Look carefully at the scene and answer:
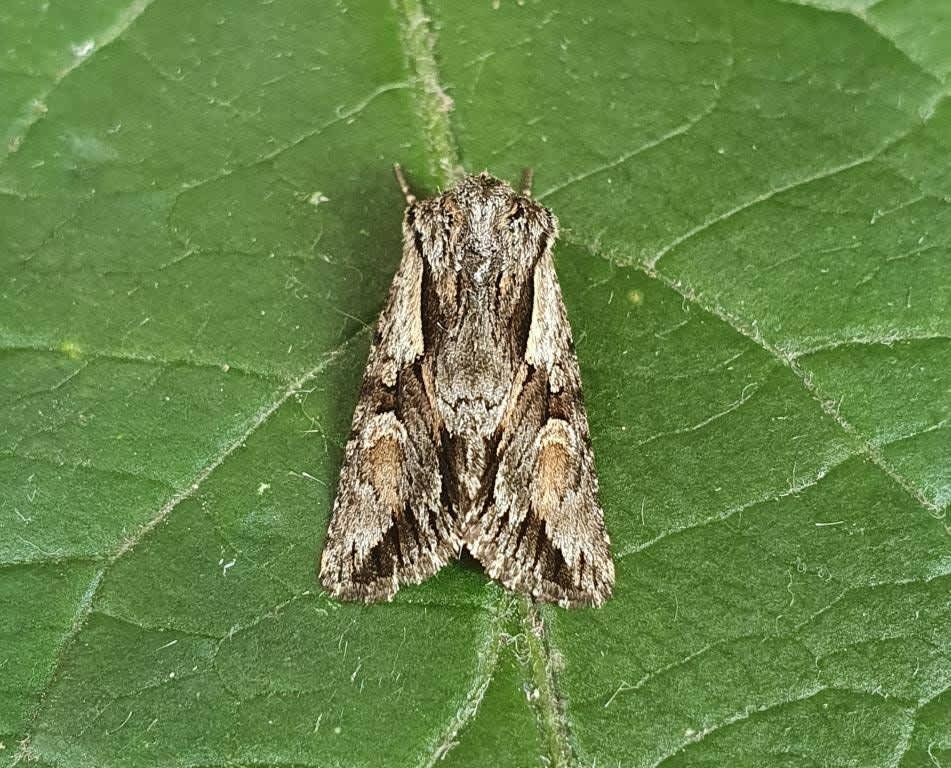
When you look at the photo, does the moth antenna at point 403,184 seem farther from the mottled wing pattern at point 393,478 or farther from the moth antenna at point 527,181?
the moth antenna at point 527,181

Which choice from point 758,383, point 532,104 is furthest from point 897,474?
point 532,104

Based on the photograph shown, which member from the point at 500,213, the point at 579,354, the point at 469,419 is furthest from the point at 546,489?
the point at 500,213

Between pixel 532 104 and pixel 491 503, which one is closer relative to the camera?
pixel 491 503

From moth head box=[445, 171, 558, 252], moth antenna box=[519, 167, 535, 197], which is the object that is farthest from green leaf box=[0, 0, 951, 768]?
moth head box=[445, 171, 558, 252]

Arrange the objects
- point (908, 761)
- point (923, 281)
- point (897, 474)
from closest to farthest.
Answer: point (908, 761)
point (897, 474)
point (923, 281)

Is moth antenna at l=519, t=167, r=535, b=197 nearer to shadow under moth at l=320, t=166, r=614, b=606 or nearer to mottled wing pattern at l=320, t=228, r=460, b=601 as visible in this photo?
shadow under moth at l=320, t=166, r=614, b=606

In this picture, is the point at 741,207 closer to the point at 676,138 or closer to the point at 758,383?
the point at 676,138
